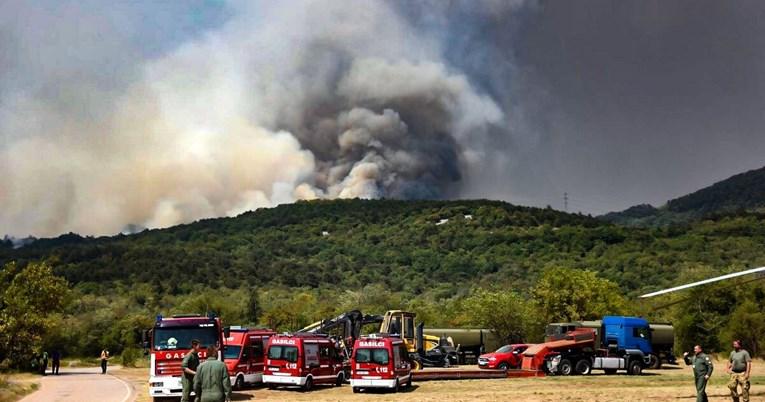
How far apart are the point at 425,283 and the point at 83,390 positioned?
119 m

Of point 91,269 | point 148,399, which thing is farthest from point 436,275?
point 148,399

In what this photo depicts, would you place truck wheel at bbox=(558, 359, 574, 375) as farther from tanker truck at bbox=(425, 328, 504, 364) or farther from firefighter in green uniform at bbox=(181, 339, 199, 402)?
firefighter in green uniform at bbox=(181, 339, 199, 402)

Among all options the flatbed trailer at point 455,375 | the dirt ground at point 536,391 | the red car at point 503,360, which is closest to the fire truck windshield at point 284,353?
the dirt ground at point 536,391

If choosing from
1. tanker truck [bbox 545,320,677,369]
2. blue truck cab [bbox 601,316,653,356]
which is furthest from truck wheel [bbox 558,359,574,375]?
tanker truck [bbox 545,320,677,369]

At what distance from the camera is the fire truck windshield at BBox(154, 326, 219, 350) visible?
2706cm

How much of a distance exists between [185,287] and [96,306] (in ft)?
85.8

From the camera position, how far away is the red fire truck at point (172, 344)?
→ 87.4ft

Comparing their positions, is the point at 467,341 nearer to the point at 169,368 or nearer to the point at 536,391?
the point at 536,391

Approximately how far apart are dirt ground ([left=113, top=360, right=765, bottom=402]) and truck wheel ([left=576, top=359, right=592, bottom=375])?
9.03ft

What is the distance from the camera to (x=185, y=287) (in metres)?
136

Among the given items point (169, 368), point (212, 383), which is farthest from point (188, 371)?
point (169, 368)

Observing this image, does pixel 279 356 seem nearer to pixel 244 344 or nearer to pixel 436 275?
pixel 244 344

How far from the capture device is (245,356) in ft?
110

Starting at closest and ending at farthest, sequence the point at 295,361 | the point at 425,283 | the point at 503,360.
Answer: the point at 295,361 → the point at 503,360 → the point at 425,283
